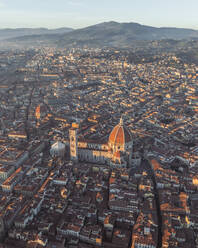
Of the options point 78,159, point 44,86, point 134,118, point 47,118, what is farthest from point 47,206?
point 44,86

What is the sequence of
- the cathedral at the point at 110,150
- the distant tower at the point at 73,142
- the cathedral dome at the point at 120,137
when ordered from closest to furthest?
the distant tower at the point at 73,142, the cathedral at the point at 110,150, the cathedral dome at the point at 120,137

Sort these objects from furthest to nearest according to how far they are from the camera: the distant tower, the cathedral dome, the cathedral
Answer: the cathedral dome < the cathedral < the distant tower

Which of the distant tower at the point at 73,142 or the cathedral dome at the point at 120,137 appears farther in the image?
the cathedral dome at the point at 120,137

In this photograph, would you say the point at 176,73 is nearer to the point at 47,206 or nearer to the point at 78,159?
the point at 78,159

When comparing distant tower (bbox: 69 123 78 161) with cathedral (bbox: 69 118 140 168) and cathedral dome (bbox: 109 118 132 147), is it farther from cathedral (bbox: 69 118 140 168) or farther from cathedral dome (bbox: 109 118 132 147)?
cathedral dome (bbox: 109 118 132 147)

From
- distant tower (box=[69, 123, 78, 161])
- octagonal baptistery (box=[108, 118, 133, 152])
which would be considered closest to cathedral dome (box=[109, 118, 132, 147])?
octagonal baptistery (box=[108, 118, 133, 152])

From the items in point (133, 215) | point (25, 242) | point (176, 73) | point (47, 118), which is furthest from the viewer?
point (176, 73)

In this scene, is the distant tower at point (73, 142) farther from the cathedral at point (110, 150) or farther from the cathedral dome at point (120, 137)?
the cathedral dome at point (120, 137)

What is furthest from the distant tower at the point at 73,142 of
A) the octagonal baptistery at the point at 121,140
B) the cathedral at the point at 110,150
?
the octagonal baptistery at the point at 121,140

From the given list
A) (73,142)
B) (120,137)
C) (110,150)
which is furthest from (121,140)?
(73,142)
